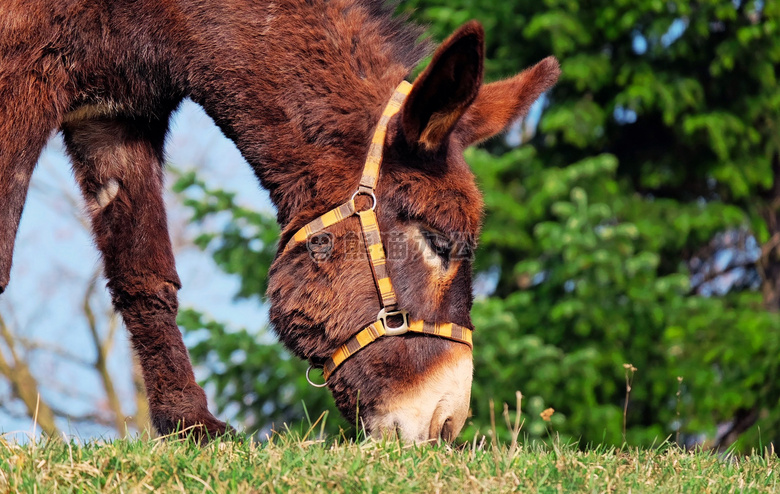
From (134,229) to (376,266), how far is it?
132 centimetres

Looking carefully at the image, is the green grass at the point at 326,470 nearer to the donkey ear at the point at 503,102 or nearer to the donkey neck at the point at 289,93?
the donkey neck at the point at 289,93

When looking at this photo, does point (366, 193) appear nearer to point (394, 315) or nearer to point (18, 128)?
point (394, 315)

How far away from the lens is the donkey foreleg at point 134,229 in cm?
370

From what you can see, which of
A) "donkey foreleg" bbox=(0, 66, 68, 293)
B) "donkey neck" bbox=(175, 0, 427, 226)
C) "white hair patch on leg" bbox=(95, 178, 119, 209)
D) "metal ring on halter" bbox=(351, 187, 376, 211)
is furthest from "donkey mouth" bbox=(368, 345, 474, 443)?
"white hair patch on leg" bbox=(95, 178, 119, 209)

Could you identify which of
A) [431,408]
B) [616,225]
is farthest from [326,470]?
[616,225]

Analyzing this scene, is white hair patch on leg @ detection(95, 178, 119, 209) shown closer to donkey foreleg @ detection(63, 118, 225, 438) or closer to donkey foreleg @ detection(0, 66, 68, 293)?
donkey foreleg @ detection(63, 118, 225, 438)

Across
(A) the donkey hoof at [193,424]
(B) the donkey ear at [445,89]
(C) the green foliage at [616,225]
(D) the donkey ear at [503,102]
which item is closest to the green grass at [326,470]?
(A) the donkey hoof at [193,424]

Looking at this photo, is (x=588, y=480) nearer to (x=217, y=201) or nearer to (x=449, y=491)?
(x=449, y=491)

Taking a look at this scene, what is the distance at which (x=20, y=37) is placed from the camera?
10.1 ft

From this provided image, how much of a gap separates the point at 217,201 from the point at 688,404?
4.92m

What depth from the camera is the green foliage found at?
A: 7.20m

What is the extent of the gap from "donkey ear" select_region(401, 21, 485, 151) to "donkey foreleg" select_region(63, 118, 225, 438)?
4.72 feet

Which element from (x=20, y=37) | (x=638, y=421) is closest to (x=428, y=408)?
(x=20, y=37)

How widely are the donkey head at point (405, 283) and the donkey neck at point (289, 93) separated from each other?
0.13 m
